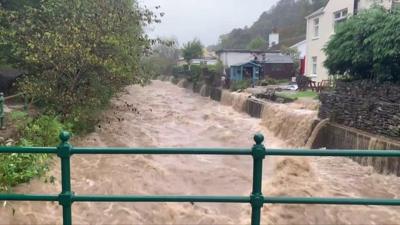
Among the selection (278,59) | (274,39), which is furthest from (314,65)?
(274,39)

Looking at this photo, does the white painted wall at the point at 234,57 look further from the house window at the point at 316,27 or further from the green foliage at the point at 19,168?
the green foliage at the point at 19,168

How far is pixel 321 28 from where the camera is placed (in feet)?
99.0

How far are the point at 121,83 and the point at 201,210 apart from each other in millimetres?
6630

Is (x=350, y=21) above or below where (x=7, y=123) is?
above

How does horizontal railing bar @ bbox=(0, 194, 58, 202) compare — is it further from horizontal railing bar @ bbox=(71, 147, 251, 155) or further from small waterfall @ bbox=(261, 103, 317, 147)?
small waterfall @ bbox=(261, 103, 317, 147)

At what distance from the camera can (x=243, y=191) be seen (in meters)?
10.8

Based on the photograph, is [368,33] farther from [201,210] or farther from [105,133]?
[105,133]

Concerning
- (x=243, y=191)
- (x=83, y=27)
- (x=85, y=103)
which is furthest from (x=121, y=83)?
(x=243, y=191)

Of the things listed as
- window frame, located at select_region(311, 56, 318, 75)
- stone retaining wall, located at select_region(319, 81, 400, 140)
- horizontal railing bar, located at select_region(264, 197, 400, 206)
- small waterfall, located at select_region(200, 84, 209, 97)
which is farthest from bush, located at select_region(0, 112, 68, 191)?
small waterfall, located at select_region(200, 84, 209, 97)

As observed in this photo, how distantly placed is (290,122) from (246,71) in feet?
75.8

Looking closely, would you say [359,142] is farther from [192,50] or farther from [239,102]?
[192,50]

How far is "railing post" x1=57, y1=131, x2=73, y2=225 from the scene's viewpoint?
282 centimetres

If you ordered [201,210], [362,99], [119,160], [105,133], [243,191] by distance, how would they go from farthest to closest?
1. [105,133]
2. [362,99]
3. [119,160]
4. [243,191]
5. [201,210]

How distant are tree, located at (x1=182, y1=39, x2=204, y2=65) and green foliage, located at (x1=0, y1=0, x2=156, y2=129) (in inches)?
1855
